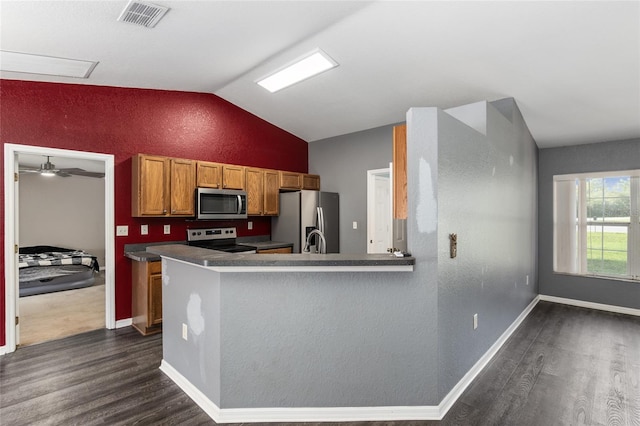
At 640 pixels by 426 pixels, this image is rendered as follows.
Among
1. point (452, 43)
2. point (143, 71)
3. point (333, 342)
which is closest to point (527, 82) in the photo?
point (452, 43)

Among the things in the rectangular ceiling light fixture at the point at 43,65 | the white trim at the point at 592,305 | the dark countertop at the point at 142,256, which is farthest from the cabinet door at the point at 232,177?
the white trim at the point at 592,305

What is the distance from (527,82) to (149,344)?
447cm

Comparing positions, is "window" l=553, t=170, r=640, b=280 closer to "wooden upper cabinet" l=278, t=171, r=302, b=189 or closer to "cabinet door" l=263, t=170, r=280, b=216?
"wooden upper cabinet" l=278, t=171, r=302, b=189

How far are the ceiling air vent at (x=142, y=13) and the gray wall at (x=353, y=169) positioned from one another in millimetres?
3224

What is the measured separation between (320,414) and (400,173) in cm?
165

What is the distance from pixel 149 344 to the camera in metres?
3.21

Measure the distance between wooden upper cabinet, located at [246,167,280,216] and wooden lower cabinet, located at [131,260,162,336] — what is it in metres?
1.51

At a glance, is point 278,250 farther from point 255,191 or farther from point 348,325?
point 348,325

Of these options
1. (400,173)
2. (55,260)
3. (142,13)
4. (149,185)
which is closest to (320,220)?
(149,185)

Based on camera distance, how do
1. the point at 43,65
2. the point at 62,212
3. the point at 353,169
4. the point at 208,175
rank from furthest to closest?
the point at 62,212 < the point at 353,169 < the point at 208,175 < the point at 43,65

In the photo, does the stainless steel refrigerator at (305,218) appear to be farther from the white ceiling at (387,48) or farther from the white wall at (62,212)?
the white wall at (62,212)

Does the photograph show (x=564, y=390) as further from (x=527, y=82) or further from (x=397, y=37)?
(x=397, y=37)

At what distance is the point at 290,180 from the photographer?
16.9ft

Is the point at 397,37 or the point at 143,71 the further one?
the point at 143,71
